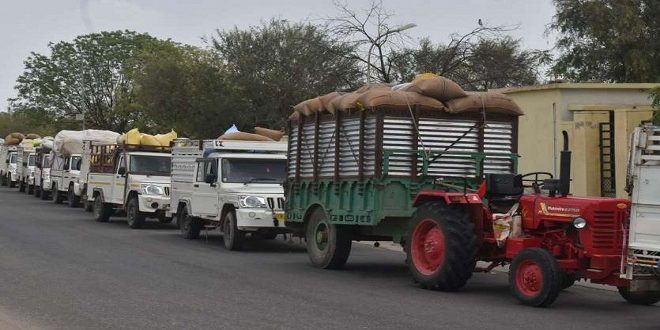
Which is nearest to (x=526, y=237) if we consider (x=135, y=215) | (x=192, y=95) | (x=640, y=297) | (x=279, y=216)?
(x=640, y=297)

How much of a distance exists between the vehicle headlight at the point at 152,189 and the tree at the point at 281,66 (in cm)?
1561

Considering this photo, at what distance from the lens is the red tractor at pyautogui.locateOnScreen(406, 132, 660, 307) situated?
11.3m

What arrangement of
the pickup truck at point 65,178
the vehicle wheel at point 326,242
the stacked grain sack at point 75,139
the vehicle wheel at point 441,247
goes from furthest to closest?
the pickup truck at point 65,178
the stacked grain sack at point 75,139
the vehicle wheel at point 326,242
the vehicle wheel at point 441,247

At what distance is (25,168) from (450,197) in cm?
3724

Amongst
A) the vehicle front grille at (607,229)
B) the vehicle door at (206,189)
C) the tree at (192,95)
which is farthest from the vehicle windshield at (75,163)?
the vehicle front grille at (607,229)

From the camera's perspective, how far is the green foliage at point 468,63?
38.9 meters

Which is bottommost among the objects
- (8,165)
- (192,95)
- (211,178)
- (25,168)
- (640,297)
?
(640,297)

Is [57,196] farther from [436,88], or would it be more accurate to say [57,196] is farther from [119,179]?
[436,88]

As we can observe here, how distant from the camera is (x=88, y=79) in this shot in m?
74.2

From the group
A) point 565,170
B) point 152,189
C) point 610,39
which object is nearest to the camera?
point 565,170

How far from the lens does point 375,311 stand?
11.1 meters

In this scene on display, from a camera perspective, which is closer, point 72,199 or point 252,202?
point 252,202

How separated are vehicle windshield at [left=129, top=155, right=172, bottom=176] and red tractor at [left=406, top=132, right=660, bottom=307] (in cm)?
1375

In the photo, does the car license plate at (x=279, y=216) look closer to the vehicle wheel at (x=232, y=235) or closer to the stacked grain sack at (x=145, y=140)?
the vehicle wheel at (x=232, y=235)
